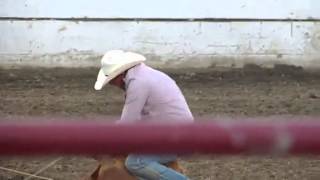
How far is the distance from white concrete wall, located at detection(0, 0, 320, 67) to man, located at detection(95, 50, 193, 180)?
686cm

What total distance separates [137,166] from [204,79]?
6237mm

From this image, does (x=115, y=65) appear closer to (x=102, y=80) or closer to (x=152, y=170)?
(x=102, y=80)

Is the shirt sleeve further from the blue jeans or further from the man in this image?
the blue jeans

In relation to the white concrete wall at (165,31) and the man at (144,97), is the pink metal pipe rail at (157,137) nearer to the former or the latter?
the man at (144,97)

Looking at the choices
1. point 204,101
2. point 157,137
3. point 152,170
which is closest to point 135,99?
point 152,170

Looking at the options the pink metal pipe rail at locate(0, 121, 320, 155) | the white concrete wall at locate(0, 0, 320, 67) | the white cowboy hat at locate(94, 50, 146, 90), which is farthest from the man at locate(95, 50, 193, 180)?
the white concrete wall at locate(0, 0, 320, 67)

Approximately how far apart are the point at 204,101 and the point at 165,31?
2.46 metres

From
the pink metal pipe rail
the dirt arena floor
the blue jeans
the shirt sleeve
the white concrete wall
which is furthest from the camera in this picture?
the white concrete wall

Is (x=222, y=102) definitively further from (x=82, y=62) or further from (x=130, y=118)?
(x=130, y=118)

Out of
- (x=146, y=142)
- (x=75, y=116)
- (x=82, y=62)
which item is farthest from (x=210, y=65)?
(x=146, y=142)

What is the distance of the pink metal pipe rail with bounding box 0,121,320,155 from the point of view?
4.89 feet

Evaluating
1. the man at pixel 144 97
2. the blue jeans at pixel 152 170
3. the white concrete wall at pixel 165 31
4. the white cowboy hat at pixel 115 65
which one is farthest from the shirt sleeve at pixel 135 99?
the white concrete wall at pixel 165 31

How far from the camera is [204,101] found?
985 cm

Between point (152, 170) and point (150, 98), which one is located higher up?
point (150, 98)
